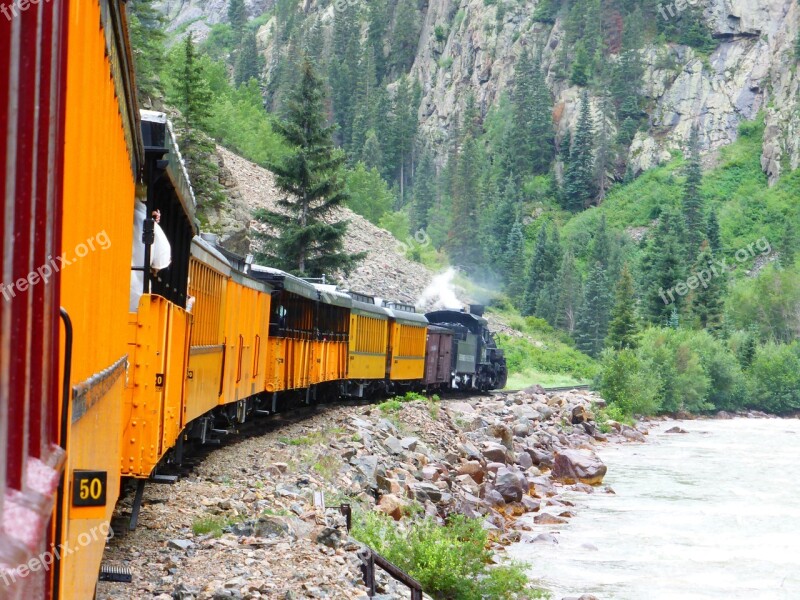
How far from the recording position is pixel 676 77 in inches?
5561

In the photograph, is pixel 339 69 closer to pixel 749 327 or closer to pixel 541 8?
pixel 541 8

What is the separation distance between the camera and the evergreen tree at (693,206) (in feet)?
369

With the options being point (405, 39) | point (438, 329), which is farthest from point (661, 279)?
point (405, 39)

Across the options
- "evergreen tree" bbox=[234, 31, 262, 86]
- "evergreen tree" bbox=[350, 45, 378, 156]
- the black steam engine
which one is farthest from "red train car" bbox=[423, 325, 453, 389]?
"evergreen tree" bbox=[234, 31, 262, 86]

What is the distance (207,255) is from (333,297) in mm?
12123

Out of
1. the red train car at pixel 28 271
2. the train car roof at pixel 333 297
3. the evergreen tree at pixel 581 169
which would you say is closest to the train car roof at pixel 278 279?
the train car roof at pixel 333 297

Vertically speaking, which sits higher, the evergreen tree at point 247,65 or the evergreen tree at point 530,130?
the evergreen tree at point 247,65

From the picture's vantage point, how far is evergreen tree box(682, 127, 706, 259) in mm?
112438

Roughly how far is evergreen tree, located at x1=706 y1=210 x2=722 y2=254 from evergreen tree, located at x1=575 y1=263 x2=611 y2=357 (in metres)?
25.5

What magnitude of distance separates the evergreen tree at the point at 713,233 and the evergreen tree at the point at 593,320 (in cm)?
2549

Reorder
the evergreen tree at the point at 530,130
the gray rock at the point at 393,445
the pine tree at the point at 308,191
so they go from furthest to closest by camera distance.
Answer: the evergreen tree at the point at 530,130 → the pine tree at the point at 308,191 → the gray rock at the point at 393,445

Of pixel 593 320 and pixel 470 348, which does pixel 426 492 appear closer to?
pixel 470 348

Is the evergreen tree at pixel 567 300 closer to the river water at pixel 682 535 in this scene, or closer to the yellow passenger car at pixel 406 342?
the river water at pixel 682 535

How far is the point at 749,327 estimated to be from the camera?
92188 mm
